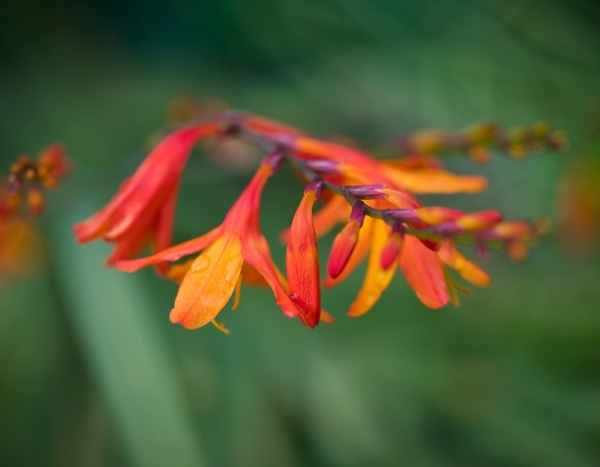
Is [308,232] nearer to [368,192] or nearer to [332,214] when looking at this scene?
[368,192]

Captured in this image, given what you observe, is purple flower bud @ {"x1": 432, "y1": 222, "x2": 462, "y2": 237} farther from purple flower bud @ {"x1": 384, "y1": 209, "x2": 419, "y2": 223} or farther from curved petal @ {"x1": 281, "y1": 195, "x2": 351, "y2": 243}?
curved petal @ {"x1": 281, "y1": 195, "x2": 351, "y2": 243}

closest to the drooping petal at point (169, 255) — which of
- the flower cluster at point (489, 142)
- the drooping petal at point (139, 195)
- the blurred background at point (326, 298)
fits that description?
the drooping petal at point (139, 195)

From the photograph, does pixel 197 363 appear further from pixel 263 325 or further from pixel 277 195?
pixel 277 195

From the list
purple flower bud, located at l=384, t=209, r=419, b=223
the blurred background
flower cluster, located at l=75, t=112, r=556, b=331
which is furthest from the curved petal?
the blurred background

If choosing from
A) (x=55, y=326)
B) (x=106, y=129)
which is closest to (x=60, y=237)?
(x=55, y=326)

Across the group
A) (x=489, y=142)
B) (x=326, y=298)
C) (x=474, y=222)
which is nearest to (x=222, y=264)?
(x=474, y=222)

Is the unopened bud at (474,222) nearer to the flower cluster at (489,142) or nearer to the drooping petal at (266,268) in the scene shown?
the drooping petal at (266,268)
